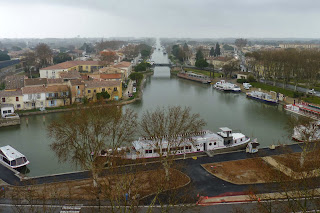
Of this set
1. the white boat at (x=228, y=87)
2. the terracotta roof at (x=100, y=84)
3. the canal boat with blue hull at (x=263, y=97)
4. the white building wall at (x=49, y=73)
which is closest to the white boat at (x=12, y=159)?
the terracotta roof at (x=100, y=84)

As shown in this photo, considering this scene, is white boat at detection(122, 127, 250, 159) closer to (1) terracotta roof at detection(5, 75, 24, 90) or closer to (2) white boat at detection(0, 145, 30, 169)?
(2) white boat at detection(0, 145, 30, 169)

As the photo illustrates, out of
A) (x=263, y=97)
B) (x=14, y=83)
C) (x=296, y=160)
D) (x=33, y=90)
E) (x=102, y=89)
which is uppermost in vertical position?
(x=14, y=83)

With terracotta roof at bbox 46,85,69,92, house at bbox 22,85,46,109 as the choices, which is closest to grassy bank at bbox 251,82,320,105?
terracotta roof at bbox 46,85,69,92

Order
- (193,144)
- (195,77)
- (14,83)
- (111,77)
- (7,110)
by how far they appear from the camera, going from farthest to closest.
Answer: (195,77)
(111,77)
(14,83)
(7,110)
(193,144)

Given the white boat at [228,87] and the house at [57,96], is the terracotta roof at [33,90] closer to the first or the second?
the house at [57,96]

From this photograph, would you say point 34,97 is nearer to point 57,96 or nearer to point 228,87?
point 57,96

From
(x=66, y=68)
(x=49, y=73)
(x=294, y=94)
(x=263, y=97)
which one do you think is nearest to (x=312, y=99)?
(x=294, y=94)

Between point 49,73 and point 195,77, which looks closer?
point 49,73
